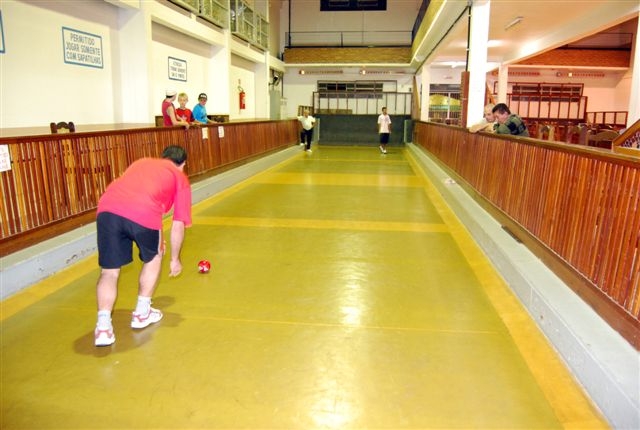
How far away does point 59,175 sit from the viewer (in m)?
Answer: 5.54

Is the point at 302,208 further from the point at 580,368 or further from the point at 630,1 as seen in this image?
the point at 630,1

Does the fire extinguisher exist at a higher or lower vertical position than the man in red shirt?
higher

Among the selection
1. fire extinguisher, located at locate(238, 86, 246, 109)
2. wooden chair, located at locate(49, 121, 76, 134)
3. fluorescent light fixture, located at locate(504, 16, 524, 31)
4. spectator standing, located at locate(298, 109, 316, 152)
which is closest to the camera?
wooden chair, located at locate(49, 121, 76, 134)

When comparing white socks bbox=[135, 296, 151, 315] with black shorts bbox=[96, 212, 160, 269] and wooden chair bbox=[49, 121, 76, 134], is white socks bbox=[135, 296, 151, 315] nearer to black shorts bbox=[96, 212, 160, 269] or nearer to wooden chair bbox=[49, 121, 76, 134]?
black shorts bbox=[96, 212, 160, 269]

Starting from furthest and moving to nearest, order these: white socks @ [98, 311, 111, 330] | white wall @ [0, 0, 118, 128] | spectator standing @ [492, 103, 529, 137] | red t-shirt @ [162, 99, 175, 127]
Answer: red t-shirt @ [162, 99, 175, 127], white wall @ [0, 0, 118, 128], spectator standing @ [492, 103, 529, 137], white socks @ [98, 311, 111, 330]

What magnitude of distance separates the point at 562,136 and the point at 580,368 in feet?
60.8

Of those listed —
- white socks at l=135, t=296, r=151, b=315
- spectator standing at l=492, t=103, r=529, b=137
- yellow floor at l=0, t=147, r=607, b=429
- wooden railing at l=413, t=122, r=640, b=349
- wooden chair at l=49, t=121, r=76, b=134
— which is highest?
spectator standing at l=492, t=103, r=529, b=137

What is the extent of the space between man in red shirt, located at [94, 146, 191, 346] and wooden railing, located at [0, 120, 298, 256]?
1815mm

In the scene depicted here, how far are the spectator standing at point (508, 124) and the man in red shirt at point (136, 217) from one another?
5082mm

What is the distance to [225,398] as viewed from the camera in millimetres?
2912

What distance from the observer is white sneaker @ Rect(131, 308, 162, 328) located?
3.82 meters

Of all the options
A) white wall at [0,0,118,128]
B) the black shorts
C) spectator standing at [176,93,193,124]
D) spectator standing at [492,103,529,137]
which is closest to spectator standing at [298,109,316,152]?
spectator standing at [176,93,193,124]

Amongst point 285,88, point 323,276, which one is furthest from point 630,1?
point 285,88

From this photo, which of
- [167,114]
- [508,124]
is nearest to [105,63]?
[167,114]
